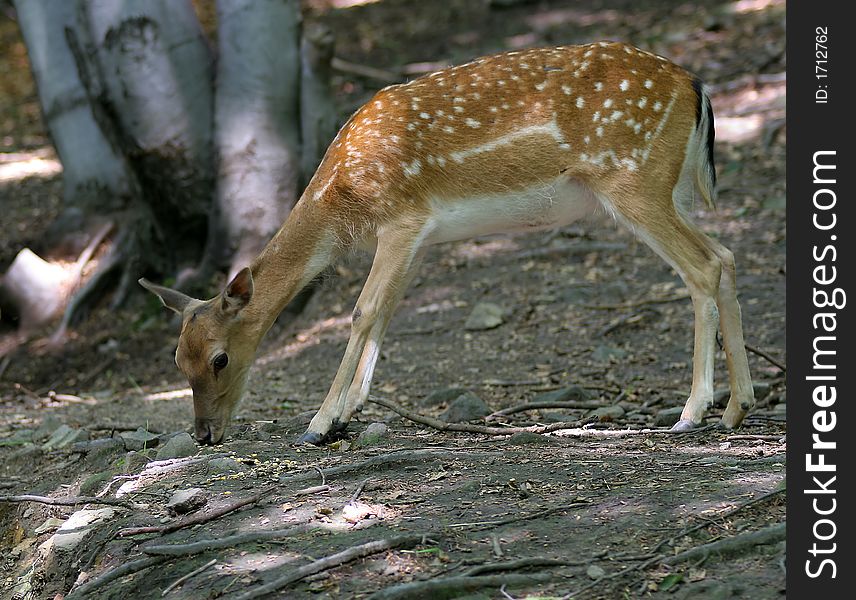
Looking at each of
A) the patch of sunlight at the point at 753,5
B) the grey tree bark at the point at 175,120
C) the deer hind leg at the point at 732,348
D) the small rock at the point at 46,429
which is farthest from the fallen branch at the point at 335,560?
the patch of sunlight at the point at 753,5

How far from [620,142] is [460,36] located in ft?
28.0

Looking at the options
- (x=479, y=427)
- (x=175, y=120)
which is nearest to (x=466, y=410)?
(x=479, y=427)

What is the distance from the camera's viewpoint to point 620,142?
574 centimetres

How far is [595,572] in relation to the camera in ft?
12.1

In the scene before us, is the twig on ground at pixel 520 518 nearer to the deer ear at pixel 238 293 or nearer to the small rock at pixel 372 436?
the small rock at pixel 372 436

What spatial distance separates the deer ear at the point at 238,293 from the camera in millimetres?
5633

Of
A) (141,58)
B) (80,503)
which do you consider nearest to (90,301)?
(141,58)

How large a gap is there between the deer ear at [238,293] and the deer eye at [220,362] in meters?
0.23

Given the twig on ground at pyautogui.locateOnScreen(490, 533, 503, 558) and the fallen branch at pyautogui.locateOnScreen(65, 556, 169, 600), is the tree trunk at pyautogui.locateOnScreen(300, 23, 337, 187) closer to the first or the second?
the fallen branch at pyautogui.locateOnScreen(65, 556, 169, 600)

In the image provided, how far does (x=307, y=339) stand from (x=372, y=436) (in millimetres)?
2971

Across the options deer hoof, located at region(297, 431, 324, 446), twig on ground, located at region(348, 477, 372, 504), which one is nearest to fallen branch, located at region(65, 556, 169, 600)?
twig on ground, located at region(348, 477, 372, 504)

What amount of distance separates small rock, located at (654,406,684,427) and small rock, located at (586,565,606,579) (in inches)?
90.0
